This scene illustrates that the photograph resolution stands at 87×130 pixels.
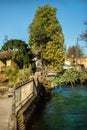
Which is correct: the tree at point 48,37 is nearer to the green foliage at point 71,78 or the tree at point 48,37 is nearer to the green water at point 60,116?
the green foliage at point 71,78

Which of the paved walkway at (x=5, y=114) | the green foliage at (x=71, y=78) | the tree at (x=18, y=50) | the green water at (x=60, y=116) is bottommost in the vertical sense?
the green water at (x=60, y=116)

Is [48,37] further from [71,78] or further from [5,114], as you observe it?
[5,114]

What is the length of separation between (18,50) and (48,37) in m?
9.09

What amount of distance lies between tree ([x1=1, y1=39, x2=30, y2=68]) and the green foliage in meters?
4.97

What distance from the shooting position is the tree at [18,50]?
42472mm

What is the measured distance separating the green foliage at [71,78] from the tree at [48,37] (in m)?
5.41

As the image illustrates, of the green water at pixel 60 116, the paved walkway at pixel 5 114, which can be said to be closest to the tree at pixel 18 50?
the green water at pixel 60 116

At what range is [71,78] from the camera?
4444cm

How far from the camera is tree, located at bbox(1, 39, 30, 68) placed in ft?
139

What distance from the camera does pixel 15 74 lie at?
119 ft

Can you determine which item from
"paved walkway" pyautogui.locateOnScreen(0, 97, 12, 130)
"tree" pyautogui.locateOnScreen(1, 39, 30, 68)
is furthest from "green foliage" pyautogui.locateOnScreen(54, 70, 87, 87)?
"paved walkway" pyautogui.locateOnScreen(0, 97, 12, 130)

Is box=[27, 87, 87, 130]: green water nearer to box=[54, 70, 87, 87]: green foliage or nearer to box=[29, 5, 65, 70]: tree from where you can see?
box=[54, 70, 87, 87]: green foliage

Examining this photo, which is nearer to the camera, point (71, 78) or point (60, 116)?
point (60, 116)

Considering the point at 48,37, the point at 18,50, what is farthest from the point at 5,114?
the point at 48,37
